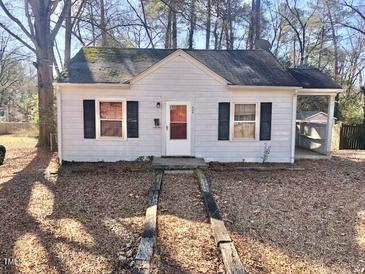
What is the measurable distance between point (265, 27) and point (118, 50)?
15.7 m

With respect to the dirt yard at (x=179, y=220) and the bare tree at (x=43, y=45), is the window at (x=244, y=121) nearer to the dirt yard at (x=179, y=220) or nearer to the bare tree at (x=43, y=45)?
the dirt yard at (x=179, y=220)

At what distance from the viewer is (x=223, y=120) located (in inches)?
404

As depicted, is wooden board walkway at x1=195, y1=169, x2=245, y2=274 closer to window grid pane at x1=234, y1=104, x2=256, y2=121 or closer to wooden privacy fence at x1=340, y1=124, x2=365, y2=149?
window grid pane at x1=234, y1=104, x2=256, y2=121

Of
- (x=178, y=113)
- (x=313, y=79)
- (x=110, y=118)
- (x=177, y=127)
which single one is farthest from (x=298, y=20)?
(x=110, y=118)

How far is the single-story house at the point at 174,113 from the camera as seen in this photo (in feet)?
32.6

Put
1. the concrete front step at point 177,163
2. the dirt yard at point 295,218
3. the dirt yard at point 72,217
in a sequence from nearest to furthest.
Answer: the dirt yard at point 72,217 < the dirt yard at point 295,218 < the concrete front step at point 177,163

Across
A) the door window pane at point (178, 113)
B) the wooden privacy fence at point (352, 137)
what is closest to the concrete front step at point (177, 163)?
the door window pane at point (178, 113)

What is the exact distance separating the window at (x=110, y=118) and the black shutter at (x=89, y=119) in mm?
247

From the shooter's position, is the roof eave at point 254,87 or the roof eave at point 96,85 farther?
the roof eave at point 254,87

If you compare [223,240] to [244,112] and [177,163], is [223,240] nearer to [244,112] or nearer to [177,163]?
[177,163]

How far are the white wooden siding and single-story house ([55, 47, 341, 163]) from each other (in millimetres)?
30

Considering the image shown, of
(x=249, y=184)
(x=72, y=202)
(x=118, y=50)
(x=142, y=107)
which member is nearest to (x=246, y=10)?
(x=118, y=50)

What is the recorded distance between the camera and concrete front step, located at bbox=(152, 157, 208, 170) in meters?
9.34

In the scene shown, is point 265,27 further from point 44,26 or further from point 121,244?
point 121,244
